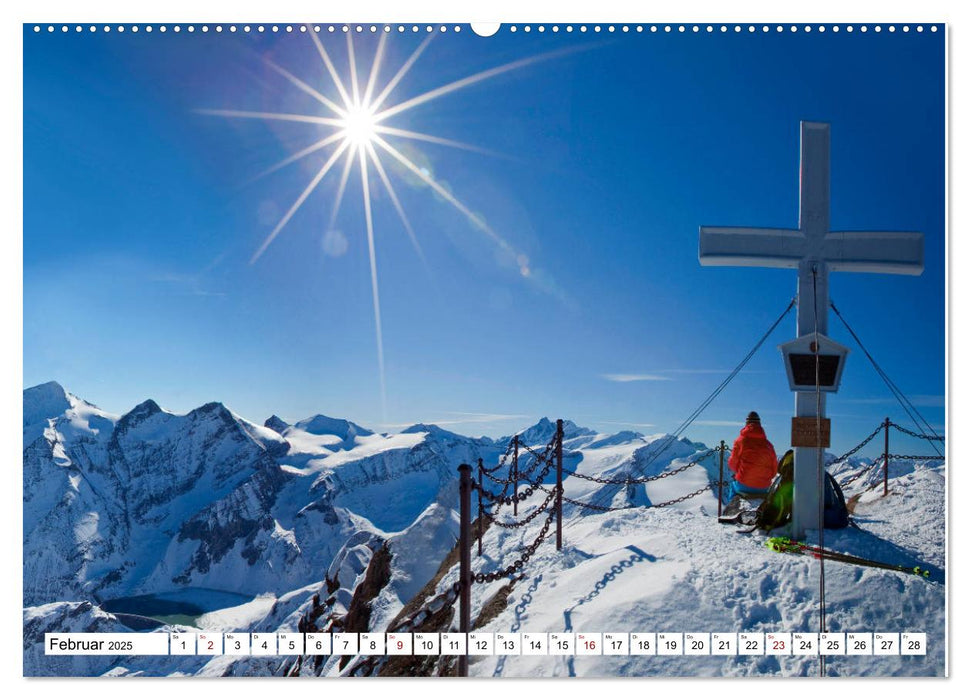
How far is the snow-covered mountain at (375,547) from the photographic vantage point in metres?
3.83

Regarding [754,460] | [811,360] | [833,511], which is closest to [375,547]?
[754,460]

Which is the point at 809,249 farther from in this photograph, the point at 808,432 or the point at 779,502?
the point at 779,502

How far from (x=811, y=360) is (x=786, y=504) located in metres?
1.38

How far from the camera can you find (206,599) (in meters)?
94.6

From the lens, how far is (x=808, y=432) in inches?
180

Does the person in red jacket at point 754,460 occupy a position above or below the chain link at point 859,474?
above

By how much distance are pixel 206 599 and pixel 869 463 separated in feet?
364

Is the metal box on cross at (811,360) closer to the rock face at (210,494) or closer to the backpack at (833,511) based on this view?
the backpack at (833,511)

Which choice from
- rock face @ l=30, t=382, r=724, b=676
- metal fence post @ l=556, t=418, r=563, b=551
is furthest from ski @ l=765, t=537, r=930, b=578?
rock face @ l=30, t=382, r=724, b=676

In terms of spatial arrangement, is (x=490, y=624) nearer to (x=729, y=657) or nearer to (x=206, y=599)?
(x=729, y=657)

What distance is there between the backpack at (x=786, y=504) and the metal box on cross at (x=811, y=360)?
0.90 metres

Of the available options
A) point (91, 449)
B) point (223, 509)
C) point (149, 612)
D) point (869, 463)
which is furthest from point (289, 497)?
point (869, 463)

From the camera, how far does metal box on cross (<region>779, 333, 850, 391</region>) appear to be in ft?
14.6

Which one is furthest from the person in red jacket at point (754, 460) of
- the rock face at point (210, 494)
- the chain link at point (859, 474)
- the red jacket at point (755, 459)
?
the rock face at point (210, 494)
